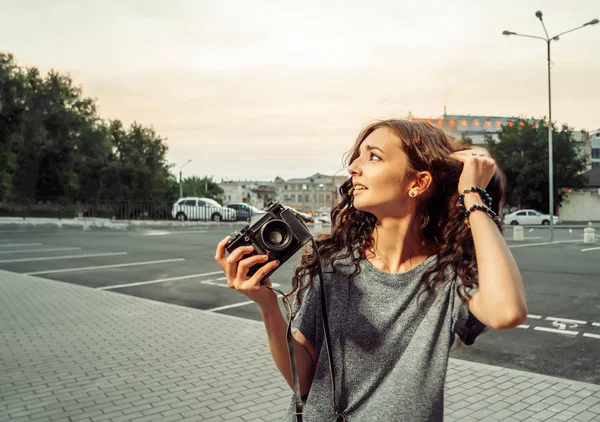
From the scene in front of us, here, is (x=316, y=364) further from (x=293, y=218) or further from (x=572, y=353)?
(x=572, y=353)

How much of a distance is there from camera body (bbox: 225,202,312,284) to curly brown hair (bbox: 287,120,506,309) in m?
0.15

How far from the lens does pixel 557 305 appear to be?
8.87 metres

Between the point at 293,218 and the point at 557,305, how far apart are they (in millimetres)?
8592

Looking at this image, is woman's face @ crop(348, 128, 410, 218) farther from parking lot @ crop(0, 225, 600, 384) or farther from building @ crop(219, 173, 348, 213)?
building @ crop(219, 173, 348, 213)

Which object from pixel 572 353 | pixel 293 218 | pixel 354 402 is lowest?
pixel 572 353

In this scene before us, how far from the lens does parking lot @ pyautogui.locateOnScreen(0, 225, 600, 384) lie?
20.3 ft

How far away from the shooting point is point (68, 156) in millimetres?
46344

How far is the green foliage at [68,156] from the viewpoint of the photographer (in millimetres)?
45812

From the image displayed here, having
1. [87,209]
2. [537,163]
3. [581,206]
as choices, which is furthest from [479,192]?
[581,206]

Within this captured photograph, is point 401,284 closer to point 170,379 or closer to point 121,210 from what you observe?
point 170,379

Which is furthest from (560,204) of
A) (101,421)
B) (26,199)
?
(101,421)

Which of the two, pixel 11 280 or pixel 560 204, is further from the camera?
pixel 560 204

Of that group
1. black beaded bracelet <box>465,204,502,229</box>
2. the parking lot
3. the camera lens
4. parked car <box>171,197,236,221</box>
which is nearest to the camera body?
the camera lens

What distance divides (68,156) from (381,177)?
161 feet
